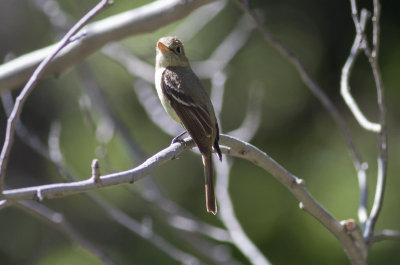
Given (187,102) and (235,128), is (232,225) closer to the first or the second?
(187,102)

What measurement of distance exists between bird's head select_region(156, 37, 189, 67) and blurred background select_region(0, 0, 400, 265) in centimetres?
100

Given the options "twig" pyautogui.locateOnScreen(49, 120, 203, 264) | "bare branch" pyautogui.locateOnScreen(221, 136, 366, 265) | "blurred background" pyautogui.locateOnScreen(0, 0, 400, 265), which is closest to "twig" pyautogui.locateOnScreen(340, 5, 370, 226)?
"bare branch" pyautogui.locateOnScreen(221, 136, 366, 265)

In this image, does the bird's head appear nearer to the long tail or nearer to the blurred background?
the blurred background

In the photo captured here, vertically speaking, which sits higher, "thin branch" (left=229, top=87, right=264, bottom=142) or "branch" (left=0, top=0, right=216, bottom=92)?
"branch" (left=0, top=0, right=216, bottom=92)

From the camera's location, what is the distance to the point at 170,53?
4.93 m

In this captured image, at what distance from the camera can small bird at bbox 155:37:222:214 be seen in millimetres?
3789

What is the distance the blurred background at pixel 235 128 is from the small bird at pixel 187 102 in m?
1.06

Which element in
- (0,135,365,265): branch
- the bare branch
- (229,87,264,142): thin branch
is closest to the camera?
(0,135,365,265): branch

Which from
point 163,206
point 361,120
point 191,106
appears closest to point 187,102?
point 191,106

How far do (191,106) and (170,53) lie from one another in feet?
2.62

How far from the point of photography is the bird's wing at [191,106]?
3.83 m

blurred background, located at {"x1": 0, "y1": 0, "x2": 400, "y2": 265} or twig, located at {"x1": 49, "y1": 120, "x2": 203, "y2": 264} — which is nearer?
twig, located at {"x1": 49, "y1": 120, "x2": 203, "y2": 264}

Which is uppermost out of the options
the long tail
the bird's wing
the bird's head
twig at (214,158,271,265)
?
the bird's head

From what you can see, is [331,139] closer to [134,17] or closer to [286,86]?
[286,86]
